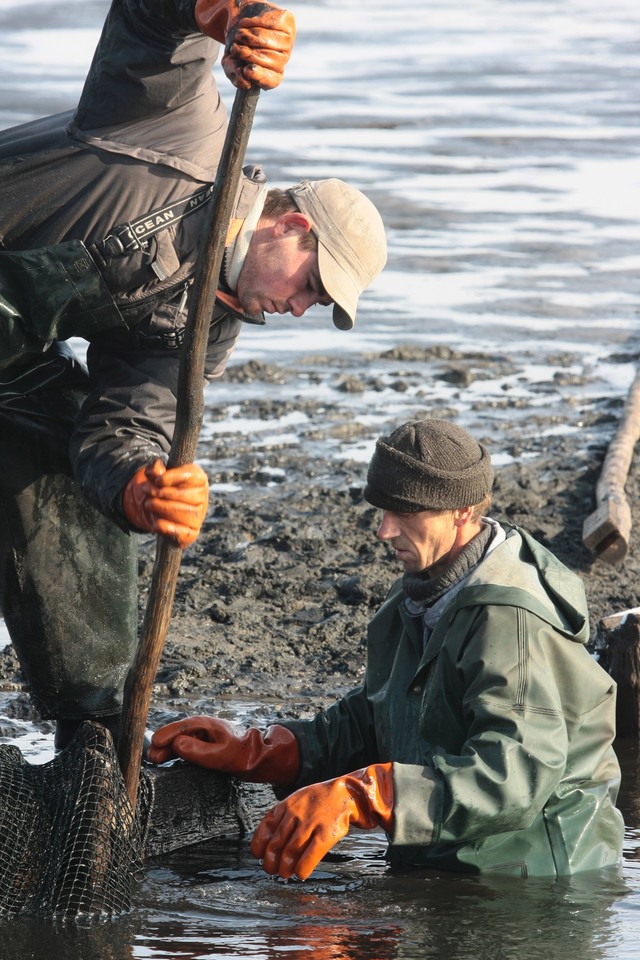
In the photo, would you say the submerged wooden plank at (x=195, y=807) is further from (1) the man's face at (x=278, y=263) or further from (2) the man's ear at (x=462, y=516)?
(1) the man's face at (x=278, y=263)

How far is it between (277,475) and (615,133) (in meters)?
12.3

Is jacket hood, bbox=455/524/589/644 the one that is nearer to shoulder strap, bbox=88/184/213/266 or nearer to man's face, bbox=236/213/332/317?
man's face, bbox=236/213/332/317

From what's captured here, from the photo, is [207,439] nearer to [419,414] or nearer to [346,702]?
[419,414]

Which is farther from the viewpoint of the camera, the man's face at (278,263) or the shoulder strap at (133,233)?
the man's face at (278,263)

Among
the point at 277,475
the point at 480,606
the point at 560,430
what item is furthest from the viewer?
the point at 560,430

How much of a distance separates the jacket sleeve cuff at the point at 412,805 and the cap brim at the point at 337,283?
49.6 inches

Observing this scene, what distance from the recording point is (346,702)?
5.03m

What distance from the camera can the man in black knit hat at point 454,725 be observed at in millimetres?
4266

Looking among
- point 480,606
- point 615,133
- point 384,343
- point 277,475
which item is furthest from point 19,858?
point 615,133

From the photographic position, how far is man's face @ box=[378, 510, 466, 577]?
4.58 metres

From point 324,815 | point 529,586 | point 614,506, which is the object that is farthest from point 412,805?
point 614,506

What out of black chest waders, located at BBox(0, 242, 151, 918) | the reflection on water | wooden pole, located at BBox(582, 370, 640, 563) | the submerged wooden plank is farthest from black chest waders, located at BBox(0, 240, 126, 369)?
wooden pole, located at BBox(582, 370, 640, 563)

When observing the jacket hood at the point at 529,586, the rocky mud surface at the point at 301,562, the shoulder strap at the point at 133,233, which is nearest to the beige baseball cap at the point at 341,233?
the shoulder strap at the point at 133,233

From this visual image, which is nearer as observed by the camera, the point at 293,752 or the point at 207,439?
the point at 293,752
